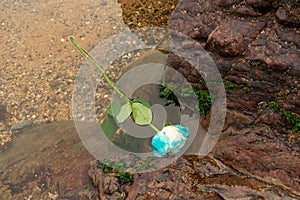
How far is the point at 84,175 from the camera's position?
3707 millimetres

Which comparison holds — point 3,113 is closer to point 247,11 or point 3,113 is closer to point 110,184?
point 110,184

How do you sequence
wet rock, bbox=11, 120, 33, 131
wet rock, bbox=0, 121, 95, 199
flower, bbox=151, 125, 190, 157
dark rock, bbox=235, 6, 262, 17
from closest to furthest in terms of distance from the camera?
flower, bbox=151, 125, 190, 157, dark rock, bbox=235, 6, 262, 17, wet rock, bbox=0, 121, 95, 199, wet rock, bbox=11, 120, 33, 131

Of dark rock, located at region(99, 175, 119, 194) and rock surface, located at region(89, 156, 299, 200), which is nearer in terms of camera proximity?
rock surface, located at region(89, 156, 299, 200)

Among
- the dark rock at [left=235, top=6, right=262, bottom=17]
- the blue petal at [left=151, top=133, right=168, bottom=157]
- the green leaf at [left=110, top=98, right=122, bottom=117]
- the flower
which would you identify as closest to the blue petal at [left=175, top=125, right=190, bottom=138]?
the flower

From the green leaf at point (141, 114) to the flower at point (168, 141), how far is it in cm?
39

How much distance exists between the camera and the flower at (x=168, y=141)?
345 centimetres

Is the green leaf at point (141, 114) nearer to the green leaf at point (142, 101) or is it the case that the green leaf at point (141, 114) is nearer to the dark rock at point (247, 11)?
the green leaf at point (142, 101)

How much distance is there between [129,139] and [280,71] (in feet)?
5.80

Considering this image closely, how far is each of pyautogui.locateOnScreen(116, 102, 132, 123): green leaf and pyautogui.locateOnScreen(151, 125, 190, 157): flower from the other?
1.75 feet

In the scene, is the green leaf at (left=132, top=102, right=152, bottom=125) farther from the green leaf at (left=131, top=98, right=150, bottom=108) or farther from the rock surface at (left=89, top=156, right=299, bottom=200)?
the rock surface at (left=89, top=156, right=299, bottom=200)

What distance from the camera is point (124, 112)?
12.9 ft

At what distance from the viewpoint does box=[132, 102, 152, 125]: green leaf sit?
3.86 metres

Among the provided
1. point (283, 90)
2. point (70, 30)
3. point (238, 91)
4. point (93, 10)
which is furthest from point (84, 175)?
point (93, 10)

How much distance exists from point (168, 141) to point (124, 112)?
72 cm
